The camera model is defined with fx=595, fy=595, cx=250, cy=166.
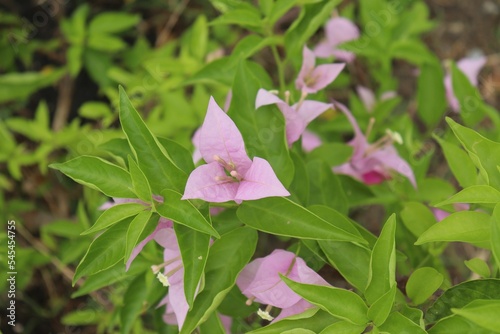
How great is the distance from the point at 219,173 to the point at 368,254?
0.26m

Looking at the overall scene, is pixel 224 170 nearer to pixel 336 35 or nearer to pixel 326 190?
pixel 326 190

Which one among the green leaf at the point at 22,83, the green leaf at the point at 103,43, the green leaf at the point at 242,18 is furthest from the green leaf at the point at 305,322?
the green leaf at the point at 22,83

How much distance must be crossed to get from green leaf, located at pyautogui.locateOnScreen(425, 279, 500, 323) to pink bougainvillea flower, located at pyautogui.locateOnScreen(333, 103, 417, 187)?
14.0 inches

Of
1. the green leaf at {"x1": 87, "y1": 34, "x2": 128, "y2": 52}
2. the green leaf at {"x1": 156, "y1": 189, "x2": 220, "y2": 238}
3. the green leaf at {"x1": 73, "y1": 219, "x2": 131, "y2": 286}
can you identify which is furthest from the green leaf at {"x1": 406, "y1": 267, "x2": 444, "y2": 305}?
the green leaf at {"x1": 87, "y1": 34, "x2": 128, "y2": 52}

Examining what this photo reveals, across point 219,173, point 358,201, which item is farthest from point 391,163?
point 219,173

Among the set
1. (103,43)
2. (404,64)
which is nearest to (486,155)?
(103,43)

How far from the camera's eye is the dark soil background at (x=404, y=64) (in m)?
1.93

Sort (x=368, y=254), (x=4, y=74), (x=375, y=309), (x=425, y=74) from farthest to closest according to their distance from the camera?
(x=4, y=74), (x=425, y=74), (x=368, y=254), (x=375, y=309)

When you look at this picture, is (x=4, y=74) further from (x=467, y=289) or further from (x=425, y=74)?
A: (x=467, y=289)

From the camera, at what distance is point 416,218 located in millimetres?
1050

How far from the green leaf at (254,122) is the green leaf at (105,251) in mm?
235

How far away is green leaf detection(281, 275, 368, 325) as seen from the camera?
77 centimetres

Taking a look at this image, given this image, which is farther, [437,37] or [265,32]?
[437,37]

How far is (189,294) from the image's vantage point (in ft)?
2.65
